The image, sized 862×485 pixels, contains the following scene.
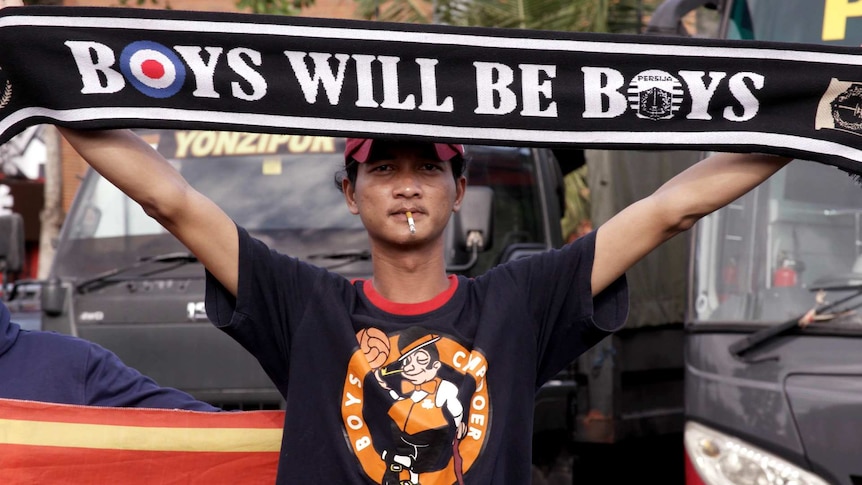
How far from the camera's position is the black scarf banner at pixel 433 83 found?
2.85 metres

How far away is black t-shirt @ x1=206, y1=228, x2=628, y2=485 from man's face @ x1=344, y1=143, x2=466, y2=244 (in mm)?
175

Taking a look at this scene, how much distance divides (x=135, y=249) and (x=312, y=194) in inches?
40.6

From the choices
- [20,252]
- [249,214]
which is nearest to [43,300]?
[20,252]

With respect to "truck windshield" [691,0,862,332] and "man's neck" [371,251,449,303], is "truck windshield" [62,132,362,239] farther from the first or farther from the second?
"man's neck" [371,251,449,303]

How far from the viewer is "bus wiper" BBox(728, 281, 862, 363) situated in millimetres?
4504

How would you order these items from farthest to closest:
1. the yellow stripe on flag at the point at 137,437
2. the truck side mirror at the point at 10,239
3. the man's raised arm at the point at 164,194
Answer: the truck side mirror at the point at 10,239
the yellow stripe on flag at the point at 137,437
the man's raised arm at the point at 164,194

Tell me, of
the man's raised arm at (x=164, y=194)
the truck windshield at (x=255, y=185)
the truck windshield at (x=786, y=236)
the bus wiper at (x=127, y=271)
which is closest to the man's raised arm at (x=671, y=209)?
the man's raised arm at (x=164, y=194)

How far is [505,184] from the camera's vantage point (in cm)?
741

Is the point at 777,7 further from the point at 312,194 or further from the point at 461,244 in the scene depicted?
the point at 312,194

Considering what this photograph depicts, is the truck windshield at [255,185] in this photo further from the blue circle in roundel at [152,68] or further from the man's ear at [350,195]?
the blue circle in roundel at [152,68]

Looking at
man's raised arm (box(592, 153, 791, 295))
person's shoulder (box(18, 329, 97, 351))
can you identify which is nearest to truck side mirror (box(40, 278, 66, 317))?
person's shoulder (box(18, 329, 97, 351))

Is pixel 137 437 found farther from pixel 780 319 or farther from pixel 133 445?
pixel 780 319

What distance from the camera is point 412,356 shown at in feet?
9.48

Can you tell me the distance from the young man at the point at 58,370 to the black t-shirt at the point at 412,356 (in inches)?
19.7
